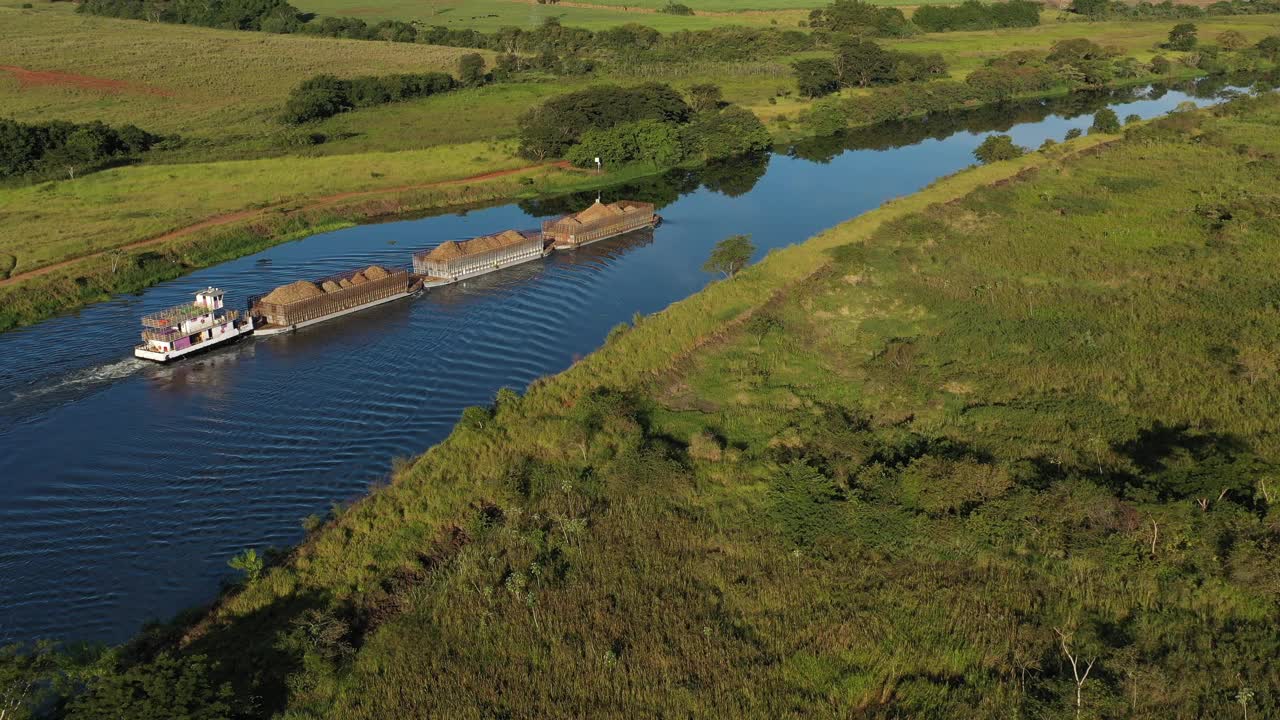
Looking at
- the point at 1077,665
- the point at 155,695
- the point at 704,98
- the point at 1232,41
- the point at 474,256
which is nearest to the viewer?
the point at 155,695

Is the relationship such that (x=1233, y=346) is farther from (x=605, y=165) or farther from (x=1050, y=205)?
(x=605, y=165)

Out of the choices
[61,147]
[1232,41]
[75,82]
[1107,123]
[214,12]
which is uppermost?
[214,12]

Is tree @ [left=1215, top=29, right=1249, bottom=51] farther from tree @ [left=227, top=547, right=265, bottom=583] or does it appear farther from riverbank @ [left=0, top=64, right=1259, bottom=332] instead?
tree @ [left=227, top=547, right=265, bottom=583]

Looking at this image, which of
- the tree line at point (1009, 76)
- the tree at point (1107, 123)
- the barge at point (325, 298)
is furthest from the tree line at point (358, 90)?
the tree at point (1107, 123)

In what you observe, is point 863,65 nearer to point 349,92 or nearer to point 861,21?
point 861,21

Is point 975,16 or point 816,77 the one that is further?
point 975,16

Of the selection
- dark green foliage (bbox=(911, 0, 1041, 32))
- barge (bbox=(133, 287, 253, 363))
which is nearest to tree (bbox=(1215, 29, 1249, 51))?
dark green foliage (bbox=(911, 0, 1041, 32))

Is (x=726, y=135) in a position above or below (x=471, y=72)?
below

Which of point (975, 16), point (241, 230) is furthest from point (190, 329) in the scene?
point (975, 16)
